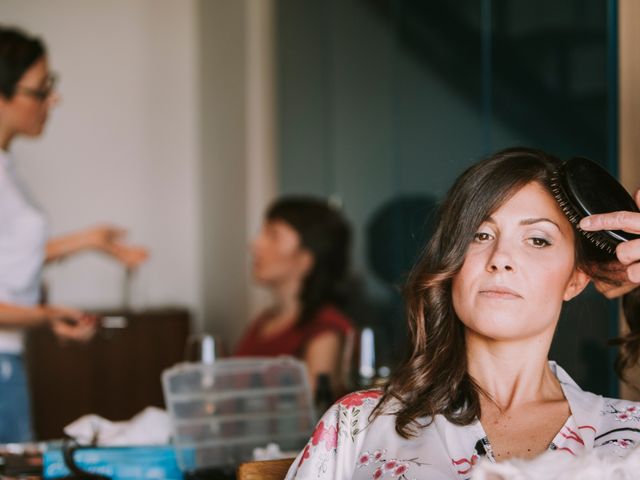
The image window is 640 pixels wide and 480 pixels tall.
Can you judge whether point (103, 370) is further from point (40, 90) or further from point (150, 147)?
point (40, 90)

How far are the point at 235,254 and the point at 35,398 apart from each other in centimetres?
116

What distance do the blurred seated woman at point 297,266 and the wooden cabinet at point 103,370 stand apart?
4.20 feet

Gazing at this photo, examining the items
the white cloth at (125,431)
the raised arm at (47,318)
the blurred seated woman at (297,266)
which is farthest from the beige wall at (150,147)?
the white cloth at (125,431)

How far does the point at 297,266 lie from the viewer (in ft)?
12.0

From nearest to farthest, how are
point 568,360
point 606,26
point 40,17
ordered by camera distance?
point 568,360, point 606,26, point 40,17

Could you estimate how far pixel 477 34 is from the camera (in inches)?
123

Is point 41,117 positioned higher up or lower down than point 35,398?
higher up

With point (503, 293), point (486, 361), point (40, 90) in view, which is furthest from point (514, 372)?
point (40, 90)

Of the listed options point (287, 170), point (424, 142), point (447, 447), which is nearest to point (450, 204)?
point (447, 447)

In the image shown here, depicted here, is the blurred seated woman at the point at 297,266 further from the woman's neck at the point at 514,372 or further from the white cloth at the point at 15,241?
the woman's neck at the point at 514,372

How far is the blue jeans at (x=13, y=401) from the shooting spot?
3129 millimetres

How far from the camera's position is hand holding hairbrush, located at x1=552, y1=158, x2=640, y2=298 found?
5.43 ft

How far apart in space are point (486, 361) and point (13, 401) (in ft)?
6.09

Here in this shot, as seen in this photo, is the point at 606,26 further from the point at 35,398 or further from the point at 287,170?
the point at 35,398
